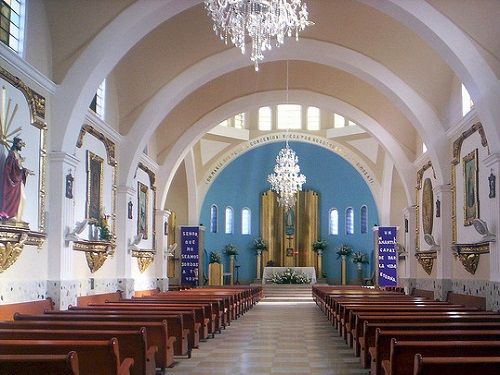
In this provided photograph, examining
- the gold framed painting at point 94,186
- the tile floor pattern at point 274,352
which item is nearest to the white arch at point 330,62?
the gold framed painting at point 94,186

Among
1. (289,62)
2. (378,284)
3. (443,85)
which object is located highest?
(289,62)

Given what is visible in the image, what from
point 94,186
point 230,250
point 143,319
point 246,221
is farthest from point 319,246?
point 143,319

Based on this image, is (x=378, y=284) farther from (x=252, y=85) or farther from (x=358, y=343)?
(x=358, y=343)

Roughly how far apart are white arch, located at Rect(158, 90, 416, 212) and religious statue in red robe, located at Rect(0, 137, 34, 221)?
1112 centimetres

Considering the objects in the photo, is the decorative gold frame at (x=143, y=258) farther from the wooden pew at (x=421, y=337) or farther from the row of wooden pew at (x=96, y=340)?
the wooden pew at (x=421, y=337)

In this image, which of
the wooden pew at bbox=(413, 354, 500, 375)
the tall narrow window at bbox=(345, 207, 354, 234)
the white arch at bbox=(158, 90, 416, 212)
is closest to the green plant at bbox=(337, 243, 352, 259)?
the tall narrow window at bbox=(345, 207, 354, 234)

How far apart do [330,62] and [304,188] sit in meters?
17.4

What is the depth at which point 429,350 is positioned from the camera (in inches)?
223

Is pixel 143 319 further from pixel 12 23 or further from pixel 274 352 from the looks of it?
pixel 12 23

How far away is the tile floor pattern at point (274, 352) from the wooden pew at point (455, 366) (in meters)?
4.13

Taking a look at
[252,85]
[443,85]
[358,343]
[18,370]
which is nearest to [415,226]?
[443,85]

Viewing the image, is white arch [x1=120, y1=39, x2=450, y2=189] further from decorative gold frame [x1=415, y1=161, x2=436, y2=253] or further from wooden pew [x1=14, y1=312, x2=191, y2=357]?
wooden pew [x1=14, y1=312, x2=191, y2=357]

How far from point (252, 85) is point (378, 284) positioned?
1103 cm

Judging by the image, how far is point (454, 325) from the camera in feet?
25.0
